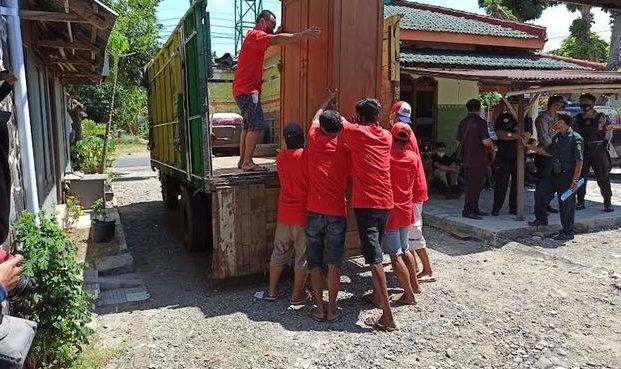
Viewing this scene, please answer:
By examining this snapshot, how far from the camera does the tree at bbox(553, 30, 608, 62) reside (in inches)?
1062

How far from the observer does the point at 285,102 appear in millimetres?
6320

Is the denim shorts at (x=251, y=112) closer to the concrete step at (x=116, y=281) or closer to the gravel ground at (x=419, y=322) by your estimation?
the gravel ground at (x=419, y=322)

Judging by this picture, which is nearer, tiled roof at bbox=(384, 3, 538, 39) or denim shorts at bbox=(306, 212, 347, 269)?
denim shorts at bbox=(306, 212, 347, 269)

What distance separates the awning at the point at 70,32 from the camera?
4656 mm

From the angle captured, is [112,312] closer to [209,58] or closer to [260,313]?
[260,313]

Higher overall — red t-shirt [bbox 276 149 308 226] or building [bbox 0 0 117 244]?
building [bbox 0 0 117 244]

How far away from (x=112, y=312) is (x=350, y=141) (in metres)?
2.71

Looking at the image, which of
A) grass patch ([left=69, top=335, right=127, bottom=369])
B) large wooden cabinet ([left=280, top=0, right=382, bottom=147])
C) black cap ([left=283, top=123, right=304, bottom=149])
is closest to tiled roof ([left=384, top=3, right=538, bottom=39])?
large wooden cabinet ([left=280, top=0, right=382, bottom=147])

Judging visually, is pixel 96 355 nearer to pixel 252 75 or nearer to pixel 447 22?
pixel 252 75

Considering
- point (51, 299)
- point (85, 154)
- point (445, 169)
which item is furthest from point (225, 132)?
point (51, 299)

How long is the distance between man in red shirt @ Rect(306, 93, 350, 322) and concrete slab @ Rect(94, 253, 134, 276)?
2.67 meters

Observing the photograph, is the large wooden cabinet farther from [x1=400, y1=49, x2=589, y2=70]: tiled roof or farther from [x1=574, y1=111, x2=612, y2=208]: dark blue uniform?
[x1=574, y1=111, x2=612, y2=208]: dark blue uniform

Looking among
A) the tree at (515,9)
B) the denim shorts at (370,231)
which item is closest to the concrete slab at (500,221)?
the denim shorts at (370,231)

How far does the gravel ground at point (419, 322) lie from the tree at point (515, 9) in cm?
1953
